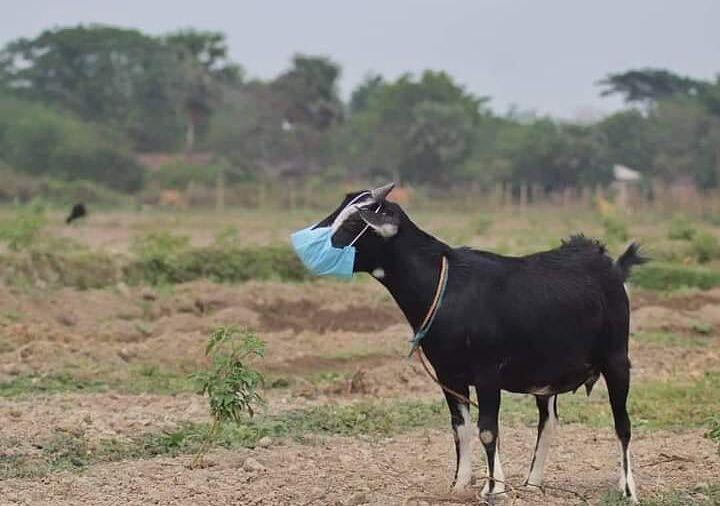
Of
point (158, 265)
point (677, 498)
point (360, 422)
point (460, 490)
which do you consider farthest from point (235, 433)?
point (158, 265)

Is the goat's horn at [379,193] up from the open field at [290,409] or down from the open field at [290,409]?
up

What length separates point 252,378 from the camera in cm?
809

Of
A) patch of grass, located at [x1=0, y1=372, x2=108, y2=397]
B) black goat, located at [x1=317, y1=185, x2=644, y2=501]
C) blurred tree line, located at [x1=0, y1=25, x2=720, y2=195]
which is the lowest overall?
patch of grass, located at [x1=0, y1=372, x2=108, y2=397]

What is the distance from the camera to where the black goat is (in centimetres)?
702

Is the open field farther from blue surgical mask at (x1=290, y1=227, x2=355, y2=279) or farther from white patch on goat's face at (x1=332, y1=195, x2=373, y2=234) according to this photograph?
white patch on goat's face at (x1=332, y1=195, x2=373, y2=234)

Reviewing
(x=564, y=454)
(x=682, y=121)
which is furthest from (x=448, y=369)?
(x=682, y=121)

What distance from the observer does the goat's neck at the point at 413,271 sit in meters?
7.14

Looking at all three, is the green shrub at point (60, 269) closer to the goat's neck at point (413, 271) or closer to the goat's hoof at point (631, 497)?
the goat's neck at point (413, 271)

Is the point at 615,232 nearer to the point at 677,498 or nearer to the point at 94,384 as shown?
the point at 94,384

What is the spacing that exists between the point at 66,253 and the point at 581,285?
565 inches

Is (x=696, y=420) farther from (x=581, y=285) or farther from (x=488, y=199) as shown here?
(x=488, y=199)

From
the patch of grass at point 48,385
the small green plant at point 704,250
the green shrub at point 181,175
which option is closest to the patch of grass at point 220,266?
the patch of grass at point 48,385

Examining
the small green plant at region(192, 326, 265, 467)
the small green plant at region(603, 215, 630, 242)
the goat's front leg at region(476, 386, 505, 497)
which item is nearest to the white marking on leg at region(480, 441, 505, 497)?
the goat's front leg at region(476, 386, 505, 497)

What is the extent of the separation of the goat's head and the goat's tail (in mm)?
1756
